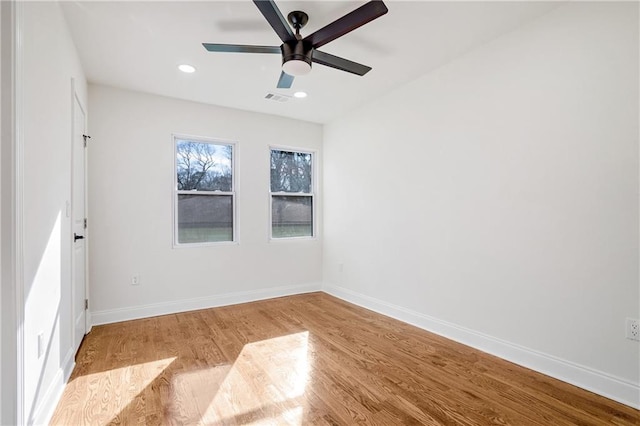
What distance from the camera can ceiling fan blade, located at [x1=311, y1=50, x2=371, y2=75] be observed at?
238 centimetres

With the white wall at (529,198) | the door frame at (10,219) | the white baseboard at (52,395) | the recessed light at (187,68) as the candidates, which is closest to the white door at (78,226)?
the white baseboard at (52,395)

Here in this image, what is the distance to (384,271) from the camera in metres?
3.91

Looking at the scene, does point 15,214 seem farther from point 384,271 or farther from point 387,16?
point 384,271

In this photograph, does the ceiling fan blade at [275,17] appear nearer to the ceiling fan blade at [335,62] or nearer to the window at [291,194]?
the ceiling fan blade at [335,62]

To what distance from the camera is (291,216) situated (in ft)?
16.1

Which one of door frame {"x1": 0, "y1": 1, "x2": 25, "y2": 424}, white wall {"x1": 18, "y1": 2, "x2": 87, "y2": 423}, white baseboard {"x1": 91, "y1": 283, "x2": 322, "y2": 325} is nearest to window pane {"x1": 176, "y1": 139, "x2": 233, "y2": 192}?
white baseboard {"x1": 91, "y1": 283, "x2": 322, "y2": 325}

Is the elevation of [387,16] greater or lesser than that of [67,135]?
greater

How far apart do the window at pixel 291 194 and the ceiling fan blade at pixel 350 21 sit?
104 inches

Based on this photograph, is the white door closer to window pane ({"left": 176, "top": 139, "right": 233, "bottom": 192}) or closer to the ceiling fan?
window pane ({"left": 176, "top": 139, "right": 233, "bottom": 192})

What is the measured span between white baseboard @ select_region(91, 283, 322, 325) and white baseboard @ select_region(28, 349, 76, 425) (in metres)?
1.12

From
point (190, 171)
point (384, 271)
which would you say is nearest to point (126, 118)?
point (190, 171)

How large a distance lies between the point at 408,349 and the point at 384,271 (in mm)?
1166

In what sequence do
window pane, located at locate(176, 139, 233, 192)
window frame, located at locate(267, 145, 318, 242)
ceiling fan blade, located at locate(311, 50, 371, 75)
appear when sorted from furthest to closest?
window frame, located at locate(267, 145, 318, 242), window pane, located at locate(176, 139, 233, 192), ceiling fan blade, located at locate(311, 50, 371, 75)

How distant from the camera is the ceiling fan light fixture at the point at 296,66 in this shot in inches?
89.7
